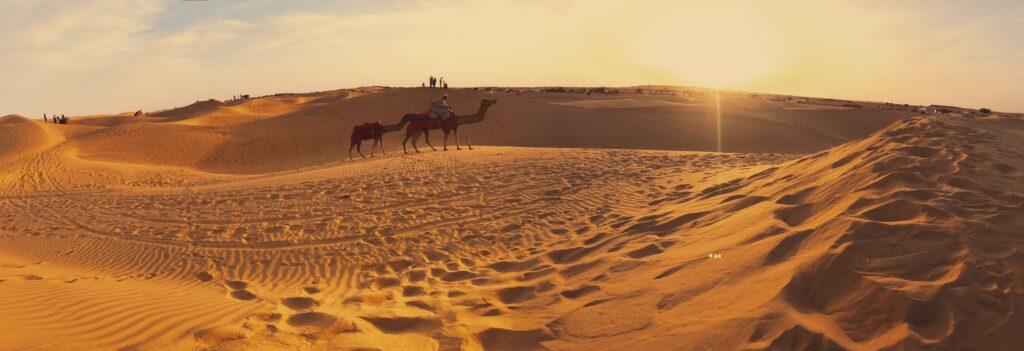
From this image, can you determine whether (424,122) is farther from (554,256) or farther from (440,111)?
(554,256)

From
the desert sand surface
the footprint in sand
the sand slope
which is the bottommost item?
the footprint in sand

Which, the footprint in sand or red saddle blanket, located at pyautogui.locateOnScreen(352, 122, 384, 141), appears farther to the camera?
red saddle blanket, located at pyautogui.locateOnScreen(352, 122, 384, 141)

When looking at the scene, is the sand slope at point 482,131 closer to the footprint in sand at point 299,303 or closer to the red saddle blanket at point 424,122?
the red saddle blanket at point 424,122

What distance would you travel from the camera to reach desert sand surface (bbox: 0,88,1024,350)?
127 inches

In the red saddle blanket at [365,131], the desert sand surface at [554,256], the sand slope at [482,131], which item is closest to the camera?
the desert sand surface at [554,256]

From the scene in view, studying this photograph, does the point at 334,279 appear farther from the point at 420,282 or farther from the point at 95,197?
the point at 95,197

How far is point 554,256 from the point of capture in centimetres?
620

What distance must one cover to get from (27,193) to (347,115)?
1682 centimetres

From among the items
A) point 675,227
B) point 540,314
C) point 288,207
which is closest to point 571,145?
point 288,207

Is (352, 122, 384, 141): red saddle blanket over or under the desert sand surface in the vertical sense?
over

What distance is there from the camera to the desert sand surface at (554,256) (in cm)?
323

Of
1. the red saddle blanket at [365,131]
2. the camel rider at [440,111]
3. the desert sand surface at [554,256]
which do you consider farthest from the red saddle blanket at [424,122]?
the desert sand surface at [554,256]

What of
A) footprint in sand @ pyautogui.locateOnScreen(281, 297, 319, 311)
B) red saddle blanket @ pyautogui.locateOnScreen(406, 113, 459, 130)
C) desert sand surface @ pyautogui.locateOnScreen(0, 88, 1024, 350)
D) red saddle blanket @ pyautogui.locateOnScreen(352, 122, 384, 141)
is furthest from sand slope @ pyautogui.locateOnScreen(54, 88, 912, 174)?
footprint in sand @ pyautogui.locateOnScreen(281, 297, 319, 311)

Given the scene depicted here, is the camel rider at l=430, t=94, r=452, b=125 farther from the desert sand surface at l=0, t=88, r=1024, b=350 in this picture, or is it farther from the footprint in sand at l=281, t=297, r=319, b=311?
the footprint in sand at l=281, t=297, r=319, b=311
